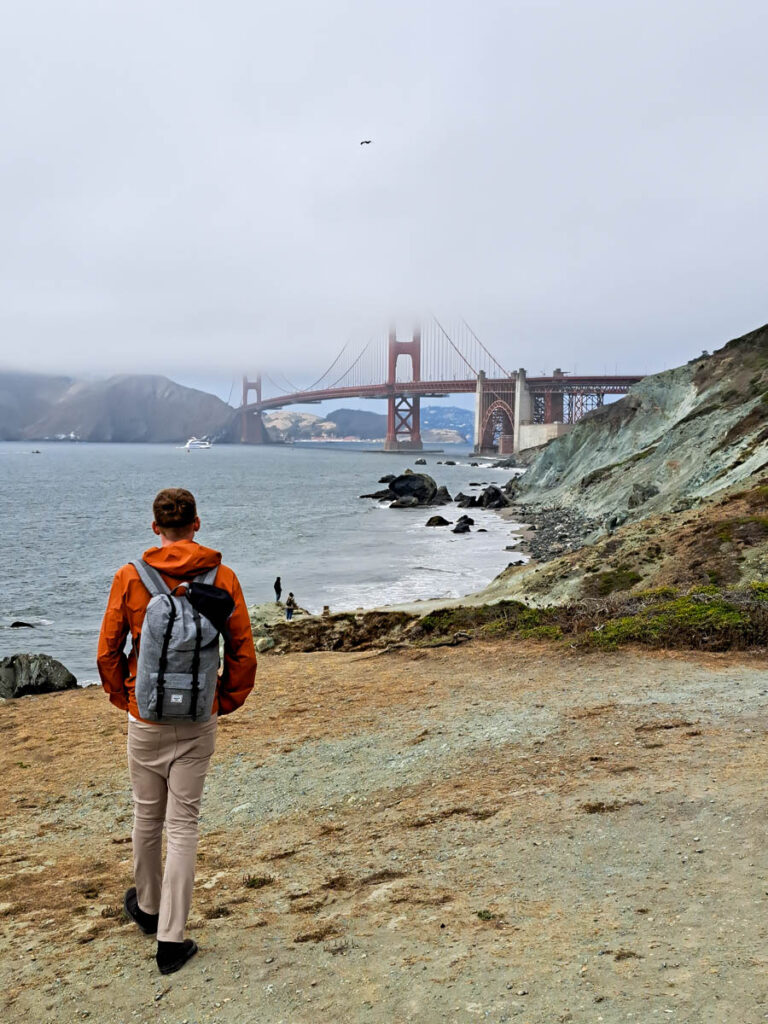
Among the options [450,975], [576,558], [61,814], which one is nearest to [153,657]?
[450,975]

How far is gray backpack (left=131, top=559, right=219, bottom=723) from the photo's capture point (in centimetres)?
377

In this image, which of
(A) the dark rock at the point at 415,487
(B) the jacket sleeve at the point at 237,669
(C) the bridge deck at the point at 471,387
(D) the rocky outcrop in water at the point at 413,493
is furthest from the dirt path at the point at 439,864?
(C) the bridge deck at the point at 471,387

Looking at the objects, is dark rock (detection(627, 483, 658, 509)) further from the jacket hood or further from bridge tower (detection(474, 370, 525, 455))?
bridge tower (detection(474, 370, 525, 455))

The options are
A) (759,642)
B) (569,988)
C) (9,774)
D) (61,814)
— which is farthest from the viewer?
(759,642)

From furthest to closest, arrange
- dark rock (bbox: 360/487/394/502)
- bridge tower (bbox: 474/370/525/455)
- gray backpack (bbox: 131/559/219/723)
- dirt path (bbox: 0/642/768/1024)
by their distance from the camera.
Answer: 1. bridge tower (bbox: 474/370/525/455)
2. dark rock (bbox: 360/487/394/502)
3. gray backpack (bbox: 131/559/219/723)
4. dirt path (bbox: 0/642/768/1024)

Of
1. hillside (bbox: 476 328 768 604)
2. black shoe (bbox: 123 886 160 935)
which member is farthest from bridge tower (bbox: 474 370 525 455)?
black shoe (bbox: 123 886 160 935)

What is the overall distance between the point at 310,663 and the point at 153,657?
9355 mm

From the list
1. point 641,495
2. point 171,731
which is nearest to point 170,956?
point 171,731

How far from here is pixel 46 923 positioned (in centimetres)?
477

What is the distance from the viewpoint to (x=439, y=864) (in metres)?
5.15

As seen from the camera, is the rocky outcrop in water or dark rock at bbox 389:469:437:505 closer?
the rocky outcrop in water

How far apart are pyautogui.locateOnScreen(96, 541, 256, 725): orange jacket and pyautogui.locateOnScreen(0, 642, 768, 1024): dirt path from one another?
1309 mm

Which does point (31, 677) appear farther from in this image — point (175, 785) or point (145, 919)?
point (175, 785)

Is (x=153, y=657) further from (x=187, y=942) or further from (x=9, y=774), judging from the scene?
(x=9, y=774)
